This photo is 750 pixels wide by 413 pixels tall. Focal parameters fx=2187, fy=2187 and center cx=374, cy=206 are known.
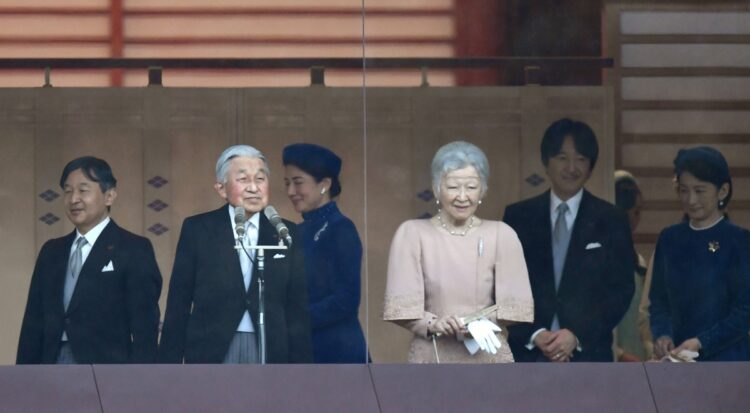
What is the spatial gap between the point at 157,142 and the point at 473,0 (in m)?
2.14

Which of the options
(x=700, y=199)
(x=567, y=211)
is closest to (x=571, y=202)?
(x=567, y=211)

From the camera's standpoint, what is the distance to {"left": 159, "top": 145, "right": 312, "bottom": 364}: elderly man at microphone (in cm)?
1338

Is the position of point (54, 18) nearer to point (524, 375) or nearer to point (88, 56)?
point (88, 56)

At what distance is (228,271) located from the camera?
13.4 metres

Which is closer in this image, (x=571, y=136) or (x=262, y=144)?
(x=262, y=144)

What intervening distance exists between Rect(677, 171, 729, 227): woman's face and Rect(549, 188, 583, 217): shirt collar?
642 mm

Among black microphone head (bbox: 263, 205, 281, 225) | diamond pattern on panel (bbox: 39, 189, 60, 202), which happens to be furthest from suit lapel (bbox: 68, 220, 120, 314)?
black microphone head (bbox: 263, 205, 281, 225)

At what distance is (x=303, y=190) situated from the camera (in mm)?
13359

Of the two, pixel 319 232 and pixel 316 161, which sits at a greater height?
pixel 316 161

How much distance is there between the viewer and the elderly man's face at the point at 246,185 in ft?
43.9

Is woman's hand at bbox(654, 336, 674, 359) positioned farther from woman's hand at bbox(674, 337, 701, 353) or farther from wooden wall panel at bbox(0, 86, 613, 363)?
wooden wall panel at bbox(0, 86, 613, 363)

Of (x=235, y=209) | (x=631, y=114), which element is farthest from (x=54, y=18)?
(x=631, y=114)

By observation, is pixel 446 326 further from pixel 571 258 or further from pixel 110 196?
pixel 110 196

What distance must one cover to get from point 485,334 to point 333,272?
3.30 ft
